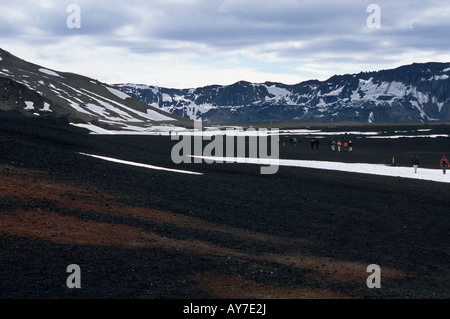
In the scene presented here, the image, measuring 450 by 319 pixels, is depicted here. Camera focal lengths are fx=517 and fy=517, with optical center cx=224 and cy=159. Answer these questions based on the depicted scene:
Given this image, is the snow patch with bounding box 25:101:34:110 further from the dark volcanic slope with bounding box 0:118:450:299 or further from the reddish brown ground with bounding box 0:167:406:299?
the reddish brown ground with bounding box 0:167:406:299

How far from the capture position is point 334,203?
2697 centimetres

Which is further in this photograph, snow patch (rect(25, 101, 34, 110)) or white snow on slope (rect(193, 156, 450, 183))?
snow patch (rect(25, 101, 34, 110))

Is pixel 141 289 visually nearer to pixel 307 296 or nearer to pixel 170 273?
pixel 170 273

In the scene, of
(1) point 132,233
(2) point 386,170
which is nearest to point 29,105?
(2) point 386,170

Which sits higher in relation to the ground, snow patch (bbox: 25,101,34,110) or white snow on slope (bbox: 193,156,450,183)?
snow patch (bbox: 25,101,34,110)

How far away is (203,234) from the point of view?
18.6 meters

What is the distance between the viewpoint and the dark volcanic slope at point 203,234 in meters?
13.2

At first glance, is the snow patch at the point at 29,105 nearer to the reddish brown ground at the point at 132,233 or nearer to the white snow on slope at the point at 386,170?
Result: the white snow on slope at the point at 386,170

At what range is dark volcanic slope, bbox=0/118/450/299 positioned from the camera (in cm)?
1320

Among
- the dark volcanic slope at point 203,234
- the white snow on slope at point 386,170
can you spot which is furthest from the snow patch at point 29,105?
the dark volcanic slope at point 203,234

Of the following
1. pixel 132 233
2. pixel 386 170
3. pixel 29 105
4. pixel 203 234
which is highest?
pixel 29 105

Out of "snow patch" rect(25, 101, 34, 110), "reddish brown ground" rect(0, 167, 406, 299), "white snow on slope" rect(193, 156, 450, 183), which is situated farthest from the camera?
"snow patch" rect(25, 101, 34, 110)

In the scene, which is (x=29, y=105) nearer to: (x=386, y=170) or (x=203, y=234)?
(x=386, y=170)

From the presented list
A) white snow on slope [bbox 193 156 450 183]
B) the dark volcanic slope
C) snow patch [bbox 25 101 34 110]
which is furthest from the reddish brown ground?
snow patch [bbox 25 101 34 110]
